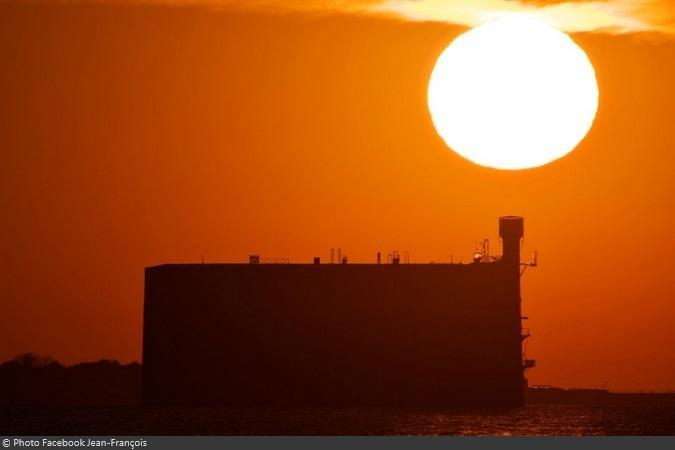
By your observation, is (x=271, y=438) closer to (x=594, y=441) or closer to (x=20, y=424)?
(x=594, y=441)

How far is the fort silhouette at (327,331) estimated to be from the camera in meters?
122

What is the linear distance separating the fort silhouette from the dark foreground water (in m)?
2.58

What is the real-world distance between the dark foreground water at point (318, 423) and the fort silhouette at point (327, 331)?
2.58 meters

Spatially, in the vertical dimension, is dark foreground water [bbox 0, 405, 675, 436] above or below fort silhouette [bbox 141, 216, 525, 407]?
below

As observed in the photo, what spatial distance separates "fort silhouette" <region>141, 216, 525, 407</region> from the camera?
121750 mm

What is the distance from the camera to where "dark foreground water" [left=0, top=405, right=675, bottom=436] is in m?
103

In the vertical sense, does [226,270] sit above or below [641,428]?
above

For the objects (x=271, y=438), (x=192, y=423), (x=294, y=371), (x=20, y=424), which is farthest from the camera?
(x=294, y=371)

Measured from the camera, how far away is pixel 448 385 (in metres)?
121

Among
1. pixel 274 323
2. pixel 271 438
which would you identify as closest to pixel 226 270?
pixel 274 323

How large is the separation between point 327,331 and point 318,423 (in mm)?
15634

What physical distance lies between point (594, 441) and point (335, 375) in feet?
94.7

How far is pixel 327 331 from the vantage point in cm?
12262

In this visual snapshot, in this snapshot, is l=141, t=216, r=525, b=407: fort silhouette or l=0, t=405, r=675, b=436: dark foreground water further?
l=141, t=216, r=525, b=407: fort silhouette
